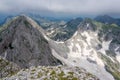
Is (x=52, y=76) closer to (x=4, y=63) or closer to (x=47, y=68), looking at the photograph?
→ (x=47, y=68)

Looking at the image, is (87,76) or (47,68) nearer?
(87,76)

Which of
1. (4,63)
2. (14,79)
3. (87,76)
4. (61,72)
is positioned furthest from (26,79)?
(4,63)

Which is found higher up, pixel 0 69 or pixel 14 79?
pixel 14 79

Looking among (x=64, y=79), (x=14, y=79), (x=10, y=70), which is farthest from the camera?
(x=10, y=70)

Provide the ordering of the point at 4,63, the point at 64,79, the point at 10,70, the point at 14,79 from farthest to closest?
1. the point at 4,63
2. the point at 10,70
3. the point at 14,79
4. the point at 64,79

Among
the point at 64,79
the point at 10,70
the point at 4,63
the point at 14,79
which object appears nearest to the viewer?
the point at 64,79

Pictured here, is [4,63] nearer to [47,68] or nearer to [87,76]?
[47,68]

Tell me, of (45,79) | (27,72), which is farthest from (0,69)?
(45,79)

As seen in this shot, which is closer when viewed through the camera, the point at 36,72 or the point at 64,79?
the point at 64,79

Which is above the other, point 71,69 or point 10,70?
point 71,69
